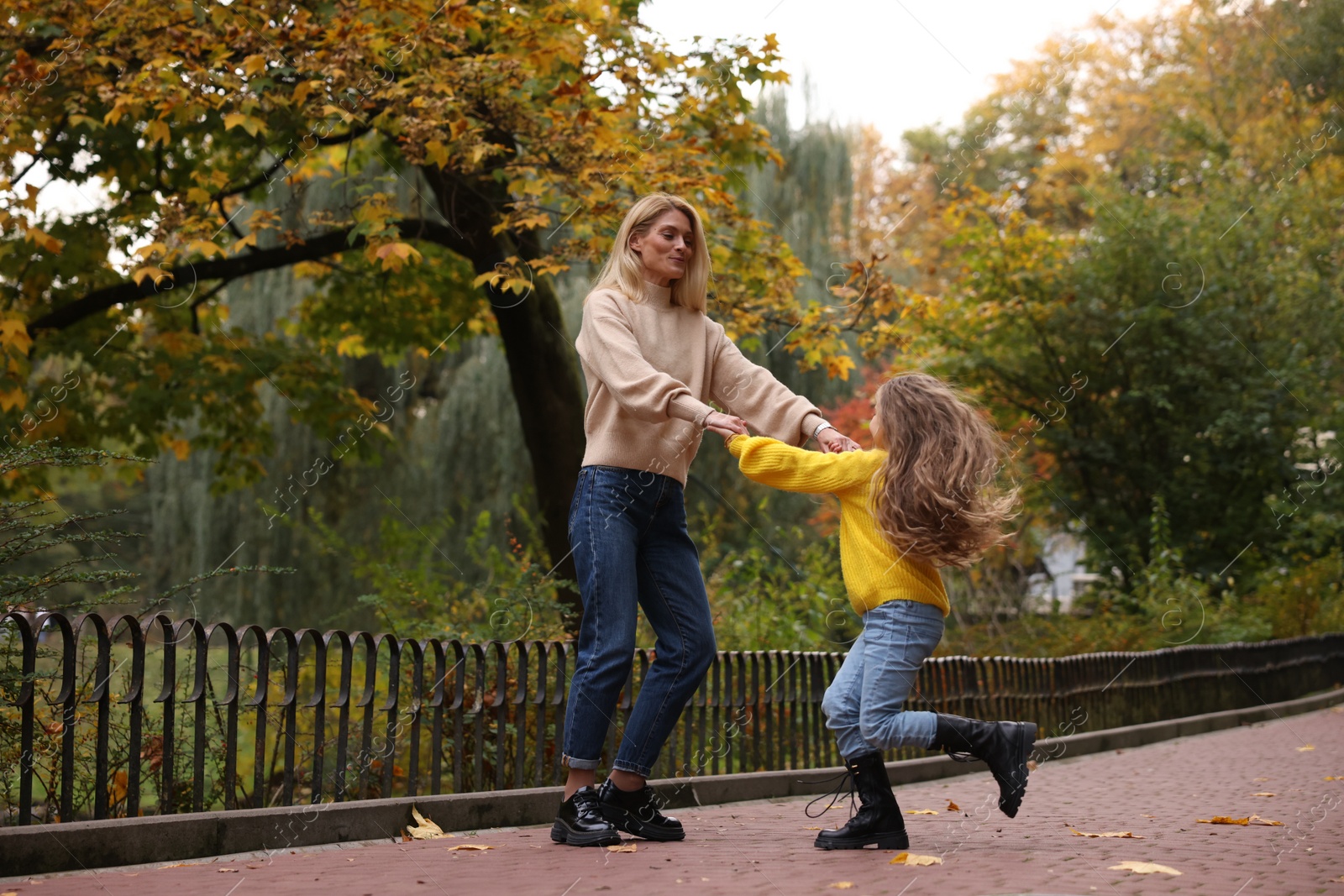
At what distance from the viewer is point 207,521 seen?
47.8 ft

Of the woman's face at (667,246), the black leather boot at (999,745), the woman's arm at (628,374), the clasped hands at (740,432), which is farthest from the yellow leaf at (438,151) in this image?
the black leather boot at (999,745)

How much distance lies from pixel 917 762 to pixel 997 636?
667cm

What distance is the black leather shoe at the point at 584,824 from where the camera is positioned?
157 inches

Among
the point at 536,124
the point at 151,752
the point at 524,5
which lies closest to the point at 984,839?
the point at 151,752

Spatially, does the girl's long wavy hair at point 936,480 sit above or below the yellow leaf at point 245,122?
below

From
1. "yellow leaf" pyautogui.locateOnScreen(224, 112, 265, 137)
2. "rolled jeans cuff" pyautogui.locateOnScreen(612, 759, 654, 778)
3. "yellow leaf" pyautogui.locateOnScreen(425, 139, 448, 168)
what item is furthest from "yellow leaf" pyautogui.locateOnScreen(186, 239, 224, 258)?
"rolled jeans cuff" pyautogui.locateOnScreen(612, 759, 654, 778)

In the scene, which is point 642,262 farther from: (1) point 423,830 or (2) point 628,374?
(1) point 423,830

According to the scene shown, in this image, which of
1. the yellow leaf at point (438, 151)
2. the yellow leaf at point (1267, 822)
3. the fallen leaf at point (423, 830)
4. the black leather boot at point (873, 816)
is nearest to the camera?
the black leather boot at point (873, 816)

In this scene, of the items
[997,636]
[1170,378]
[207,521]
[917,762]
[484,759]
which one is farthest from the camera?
[1170,378]

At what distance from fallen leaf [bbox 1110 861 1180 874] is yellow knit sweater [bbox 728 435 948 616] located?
882 millimetres

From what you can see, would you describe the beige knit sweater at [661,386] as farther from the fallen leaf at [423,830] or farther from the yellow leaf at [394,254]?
the yellow leaf at [394,254]

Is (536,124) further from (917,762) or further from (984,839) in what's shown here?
(984,839)

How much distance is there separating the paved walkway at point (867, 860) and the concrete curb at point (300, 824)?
10 centimetres

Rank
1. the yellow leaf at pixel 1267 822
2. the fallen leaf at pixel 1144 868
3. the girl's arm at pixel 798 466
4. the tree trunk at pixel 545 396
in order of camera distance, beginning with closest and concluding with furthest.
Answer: the fallen leaf at pixel 1144 868 < the girl's arm at pixel 798 466 < the yellow leaf at pixel 1267 822 < the tree trunk at pixel 545 396
